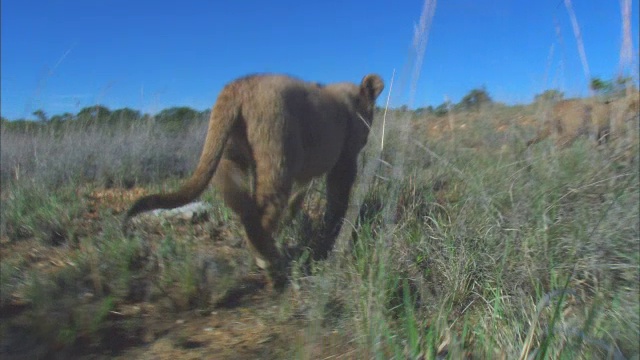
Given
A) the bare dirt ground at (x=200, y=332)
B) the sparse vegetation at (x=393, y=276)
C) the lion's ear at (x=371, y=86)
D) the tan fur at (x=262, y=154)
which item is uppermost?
the lion's ear at (x=371, y=86)

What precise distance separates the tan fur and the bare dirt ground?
0.42 meters

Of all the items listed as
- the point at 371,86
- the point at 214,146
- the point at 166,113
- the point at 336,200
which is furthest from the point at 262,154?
the point at 166,113

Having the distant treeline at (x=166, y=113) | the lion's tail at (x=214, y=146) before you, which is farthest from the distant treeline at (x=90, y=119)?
the lion's tail at (x=214, y=146)

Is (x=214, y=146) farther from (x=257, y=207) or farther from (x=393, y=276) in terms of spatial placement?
(x=393, y=276)

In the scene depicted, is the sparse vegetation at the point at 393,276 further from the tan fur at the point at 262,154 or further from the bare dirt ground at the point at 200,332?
the tan fur at the point at 262,154

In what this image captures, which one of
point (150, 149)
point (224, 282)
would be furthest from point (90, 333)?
point (150, 149)

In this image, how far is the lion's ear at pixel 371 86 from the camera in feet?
17.0

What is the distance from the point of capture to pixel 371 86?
17.3ft

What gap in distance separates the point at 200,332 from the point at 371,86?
3107 millimetres

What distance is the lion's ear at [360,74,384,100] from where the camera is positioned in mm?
5188

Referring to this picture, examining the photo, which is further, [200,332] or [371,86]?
[371,86]

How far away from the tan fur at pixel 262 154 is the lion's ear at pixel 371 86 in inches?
41.4

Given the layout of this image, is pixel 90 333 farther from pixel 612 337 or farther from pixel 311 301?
pixel 612 337

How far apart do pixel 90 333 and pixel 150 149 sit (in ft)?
14.7
